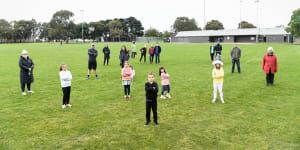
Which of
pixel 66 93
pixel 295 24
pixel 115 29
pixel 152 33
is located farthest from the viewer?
pixel 152 33

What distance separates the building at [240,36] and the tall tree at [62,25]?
4871 centimetres

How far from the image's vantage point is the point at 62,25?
367ft

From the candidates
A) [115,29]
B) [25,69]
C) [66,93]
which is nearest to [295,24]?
[25,69]

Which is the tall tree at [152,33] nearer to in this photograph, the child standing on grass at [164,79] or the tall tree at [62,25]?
the tall tree at [62,25]

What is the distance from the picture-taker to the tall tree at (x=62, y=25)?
11021 centimetres

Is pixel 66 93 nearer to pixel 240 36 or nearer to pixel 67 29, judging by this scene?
pixel 240 36

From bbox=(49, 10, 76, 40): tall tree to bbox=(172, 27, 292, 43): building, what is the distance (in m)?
48.7

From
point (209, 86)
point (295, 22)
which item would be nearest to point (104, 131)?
point (209, 86)

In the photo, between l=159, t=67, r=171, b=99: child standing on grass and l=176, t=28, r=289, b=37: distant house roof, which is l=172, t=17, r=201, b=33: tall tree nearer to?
l=176, t=28, r=289, b=37: distant house roof

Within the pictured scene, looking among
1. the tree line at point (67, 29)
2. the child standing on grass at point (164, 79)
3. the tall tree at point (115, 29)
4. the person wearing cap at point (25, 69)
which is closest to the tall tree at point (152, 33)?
the tree line at point (67, 29)

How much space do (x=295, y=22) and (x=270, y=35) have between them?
17540mm

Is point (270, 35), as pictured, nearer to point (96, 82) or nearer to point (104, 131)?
point (96, 82)

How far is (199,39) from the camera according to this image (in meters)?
93.0

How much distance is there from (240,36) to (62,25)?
76.3m
